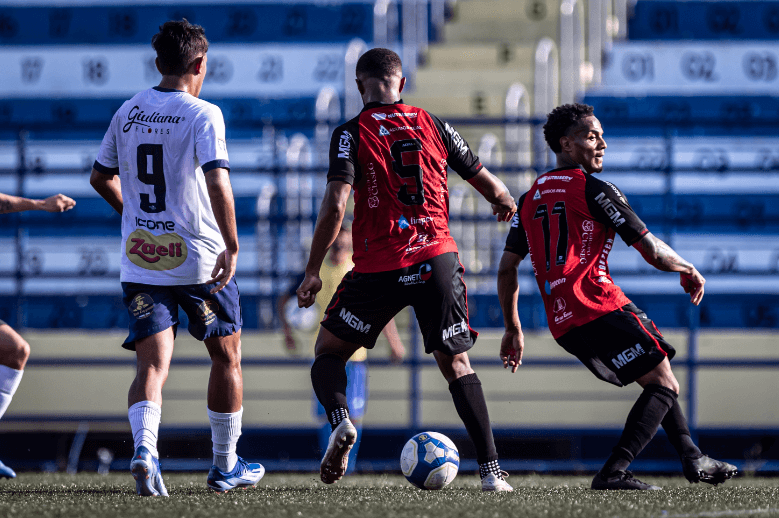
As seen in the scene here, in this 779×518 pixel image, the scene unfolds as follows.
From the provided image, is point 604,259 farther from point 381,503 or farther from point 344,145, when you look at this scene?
point 381,503

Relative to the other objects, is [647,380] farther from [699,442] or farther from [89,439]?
[89,439]

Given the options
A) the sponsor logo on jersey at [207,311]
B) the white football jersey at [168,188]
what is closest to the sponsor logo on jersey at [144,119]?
the white football jersey at [168,188]

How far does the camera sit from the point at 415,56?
9.61 metres

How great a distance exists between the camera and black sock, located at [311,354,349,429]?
3.37 m

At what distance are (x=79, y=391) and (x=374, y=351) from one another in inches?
83.6

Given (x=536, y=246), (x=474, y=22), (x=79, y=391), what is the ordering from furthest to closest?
(x=474, y=22) → (x=79, y=391) → (x=536, y=246)

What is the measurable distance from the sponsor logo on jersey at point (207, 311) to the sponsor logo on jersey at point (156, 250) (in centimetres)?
18

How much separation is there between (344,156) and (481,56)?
6.95m

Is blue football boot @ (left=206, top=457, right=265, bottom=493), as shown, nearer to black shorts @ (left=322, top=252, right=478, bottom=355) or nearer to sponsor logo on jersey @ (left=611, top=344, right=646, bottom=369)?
black shorts @ (left=322, top=252, right=478, bottom=355)

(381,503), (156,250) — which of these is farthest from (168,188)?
(381,503)

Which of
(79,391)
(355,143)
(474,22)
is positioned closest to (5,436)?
(79,391)

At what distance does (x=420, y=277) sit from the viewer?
11.1 feet

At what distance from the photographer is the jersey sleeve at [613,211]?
11.6 ft

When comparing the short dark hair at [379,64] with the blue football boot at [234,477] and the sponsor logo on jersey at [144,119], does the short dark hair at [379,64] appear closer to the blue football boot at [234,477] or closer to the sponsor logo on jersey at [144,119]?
the sponsor logo on jersey at [144,119]
